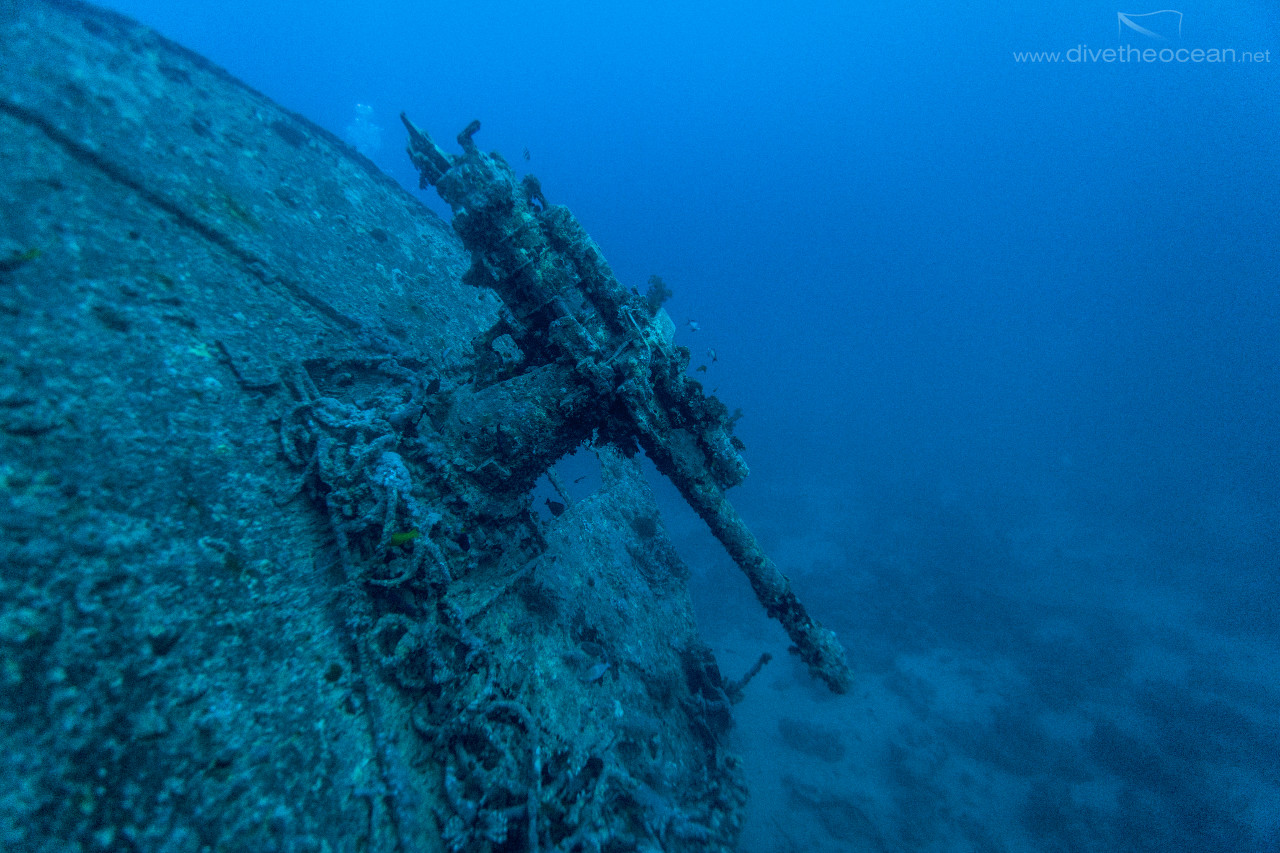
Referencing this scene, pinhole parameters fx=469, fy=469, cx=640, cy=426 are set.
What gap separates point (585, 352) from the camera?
4.95m

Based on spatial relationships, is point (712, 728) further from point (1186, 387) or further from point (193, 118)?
point (1186, 387)

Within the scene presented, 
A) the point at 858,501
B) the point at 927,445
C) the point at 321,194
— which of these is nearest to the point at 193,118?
the point at 321,194

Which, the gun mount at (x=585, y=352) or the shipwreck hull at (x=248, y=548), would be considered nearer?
the shipwreck hull at (x=248, y=548)

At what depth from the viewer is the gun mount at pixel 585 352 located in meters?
4.98

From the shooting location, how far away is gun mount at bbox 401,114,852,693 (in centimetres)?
498

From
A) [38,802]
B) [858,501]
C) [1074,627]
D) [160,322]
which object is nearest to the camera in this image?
[38,802]

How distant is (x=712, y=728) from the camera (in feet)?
20.8

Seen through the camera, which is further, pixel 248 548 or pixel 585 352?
pixel 585 352

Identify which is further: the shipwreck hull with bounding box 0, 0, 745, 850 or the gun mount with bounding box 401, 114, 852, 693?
the gun mount with bounding box 401, 114, 852, 693

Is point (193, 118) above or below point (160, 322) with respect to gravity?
above

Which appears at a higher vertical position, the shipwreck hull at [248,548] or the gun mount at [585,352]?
the gun mount at [585,352]

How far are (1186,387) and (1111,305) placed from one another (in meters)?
44.7

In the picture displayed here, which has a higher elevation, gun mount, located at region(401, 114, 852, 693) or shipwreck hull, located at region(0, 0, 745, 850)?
gun mount, located at region(401, 114, 852, 693)

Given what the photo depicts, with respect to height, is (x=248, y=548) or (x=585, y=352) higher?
(x=585, y=352)
